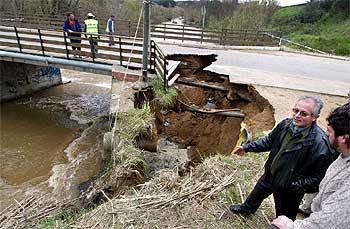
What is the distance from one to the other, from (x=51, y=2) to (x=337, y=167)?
96.1 feet

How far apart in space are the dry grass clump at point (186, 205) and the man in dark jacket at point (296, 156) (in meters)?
0.70

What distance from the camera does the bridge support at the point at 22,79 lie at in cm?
1410

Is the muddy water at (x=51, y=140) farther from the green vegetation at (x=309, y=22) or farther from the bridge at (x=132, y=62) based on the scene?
the green vegetation at (x=309, y=22)

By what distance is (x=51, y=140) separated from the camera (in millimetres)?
10859

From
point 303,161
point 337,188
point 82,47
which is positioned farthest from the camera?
point 82,47

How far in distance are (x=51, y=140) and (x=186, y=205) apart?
8.47m

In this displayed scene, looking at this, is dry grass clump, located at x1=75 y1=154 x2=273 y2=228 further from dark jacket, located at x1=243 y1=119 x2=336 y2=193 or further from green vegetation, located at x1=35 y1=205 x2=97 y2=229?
dark jacket, located at x1=243 y1=119 x2=336 y2=193

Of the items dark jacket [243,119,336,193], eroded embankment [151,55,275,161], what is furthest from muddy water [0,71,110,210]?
dark jacket [243,119,336,193]

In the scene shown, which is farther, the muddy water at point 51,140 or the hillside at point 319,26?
the hillside at point 319,26

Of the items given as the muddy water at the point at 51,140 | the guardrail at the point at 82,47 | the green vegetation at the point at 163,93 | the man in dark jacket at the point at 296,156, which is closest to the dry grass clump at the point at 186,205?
the man in dark jacket at the point at 296,156

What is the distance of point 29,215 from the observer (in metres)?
4.41

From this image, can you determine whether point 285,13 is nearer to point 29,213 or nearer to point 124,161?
point 124,161

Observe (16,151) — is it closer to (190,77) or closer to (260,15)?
(190,77)

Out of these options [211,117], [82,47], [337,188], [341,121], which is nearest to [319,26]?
[211,117]
